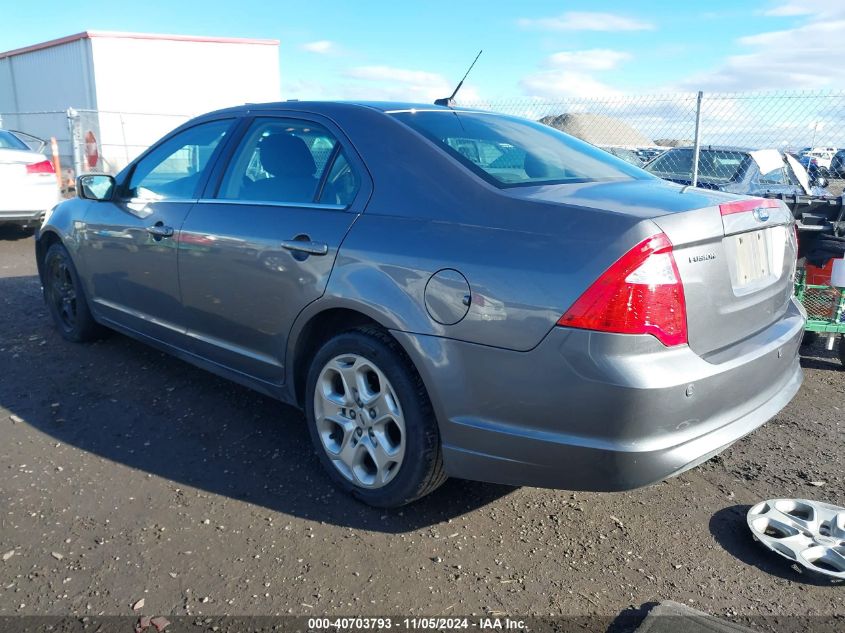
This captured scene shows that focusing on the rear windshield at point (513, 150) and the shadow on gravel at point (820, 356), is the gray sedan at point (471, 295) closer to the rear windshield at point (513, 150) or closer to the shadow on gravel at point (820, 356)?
the rear windshield at point (513, 150)

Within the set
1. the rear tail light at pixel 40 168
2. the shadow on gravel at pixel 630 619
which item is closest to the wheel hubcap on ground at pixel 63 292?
the shadow on gravel at pixel 630 619

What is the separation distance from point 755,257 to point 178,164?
10.5ft

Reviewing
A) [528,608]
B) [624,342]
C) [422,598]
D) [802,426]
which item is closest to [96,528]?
[422,598]

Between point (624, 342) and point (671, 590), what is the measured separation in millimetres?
952

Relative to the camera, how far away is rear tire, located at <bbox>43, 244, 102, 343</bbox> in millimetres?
4824

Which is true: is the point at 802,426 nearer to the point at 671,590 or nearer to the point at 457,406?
the point at 671,590

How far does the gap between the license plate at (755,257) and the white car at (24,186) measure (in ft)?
29.5

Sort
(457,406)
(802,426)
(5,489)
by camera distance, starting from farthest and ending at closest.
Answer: (802,426)
(5,489)
(457,406)

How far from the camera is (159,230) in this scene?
3.83 m

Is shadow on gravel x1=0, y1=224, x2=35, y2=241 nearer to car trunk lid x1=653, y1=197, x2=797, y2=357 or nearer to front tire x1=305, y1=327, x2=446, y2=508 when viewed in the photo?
front tire x1=305, y1=327, x2=446, y2=508

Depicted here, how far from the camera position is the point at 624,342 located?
2.21m

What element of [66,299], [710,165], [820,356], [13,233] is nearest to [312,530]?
[66,299]

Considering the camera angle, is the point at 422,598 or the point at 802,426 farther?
the point at 802,426

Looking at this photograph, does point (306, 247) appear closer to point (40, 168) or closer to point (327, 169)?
point (327, 169)
